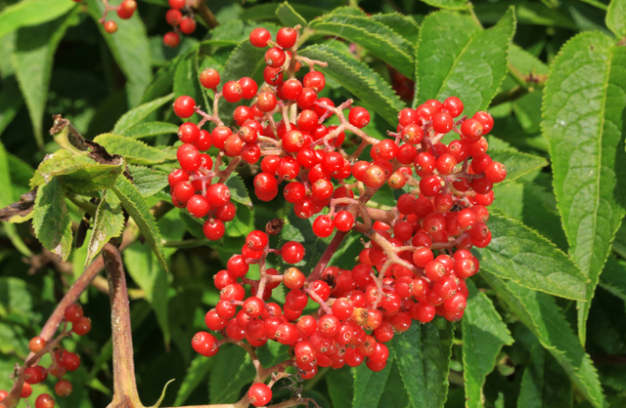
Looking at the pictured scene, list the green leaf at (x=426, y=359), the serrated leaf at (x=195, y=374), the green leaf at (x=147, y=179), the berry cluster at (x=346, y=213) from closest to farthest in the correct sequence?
the berry cluster at (x=346, y=213), the green leaf at (x=426, y=359), the green leaf at (x=147, y=179), the serrated leaf at (x=195, y=374)

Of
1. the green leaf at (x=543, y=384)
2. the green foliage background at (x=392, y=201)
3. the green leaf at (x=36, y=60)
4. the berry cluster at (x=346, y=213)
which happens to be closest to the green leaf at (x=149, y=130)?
the green foliage background at (x=392, y=201)

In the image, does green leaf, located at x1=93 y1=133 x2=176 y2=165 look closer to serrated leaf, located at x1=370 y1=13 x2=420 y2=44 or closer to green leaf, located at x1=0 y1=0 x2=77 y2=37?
serrated leaf, located at x1=370 y1=13 x2=420 y2=44

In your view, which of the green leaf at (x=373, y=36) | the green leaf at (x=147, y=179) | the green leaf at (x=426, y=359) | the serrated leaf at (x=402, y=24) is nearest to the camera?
the green leaf at (x=426, y=359)

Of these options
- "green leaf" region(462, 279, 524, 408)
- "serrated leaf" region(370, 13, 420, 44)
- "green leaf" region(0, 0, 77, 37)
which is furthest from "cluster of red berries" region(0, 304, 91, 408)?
"serrated leaf" region(370, 13, 420, 44)

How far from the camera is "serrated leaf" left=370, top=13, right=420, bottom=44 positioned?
1.96m

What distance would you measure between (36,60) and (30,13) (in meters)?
0.23

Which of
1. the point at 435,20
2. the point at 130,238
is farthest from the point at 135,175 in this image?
the point at 435,20

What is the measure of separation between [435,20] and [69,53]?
256 cm

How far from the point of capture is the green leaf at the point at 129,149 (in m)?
1.52

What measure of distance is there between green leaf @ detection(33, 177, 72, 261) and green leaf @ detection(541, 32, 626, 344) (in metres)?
1.43

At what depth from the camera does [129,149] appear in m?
1.55

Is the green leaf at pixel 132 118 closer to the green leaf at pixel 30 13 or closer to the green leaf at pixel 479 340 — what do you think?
the green leaf at pixel 30 13

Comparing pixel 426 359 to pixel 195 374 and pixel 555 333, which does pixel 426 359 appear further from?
pixel 195 374

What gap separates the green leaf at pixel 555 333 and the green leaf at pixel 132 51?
1802 mm
